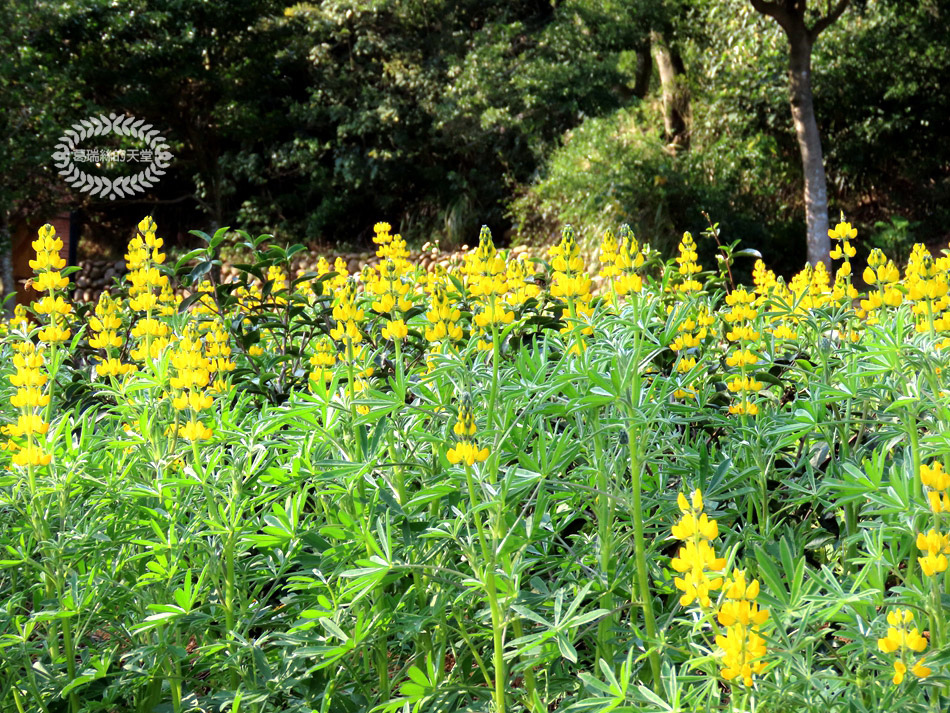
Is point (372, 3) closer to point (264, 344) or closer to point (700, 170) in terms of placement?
point (700, 170)

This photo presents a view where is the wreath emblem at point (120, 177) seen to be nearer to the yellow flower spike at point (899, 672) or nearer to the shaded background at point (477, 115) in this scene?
the shaded background at point (477, 115)

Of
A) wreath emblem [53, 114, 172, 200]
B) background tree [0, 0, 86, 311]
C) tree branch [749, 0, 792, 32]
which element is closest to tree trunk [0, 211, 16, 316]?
background tree [0, 0, 86, 311]

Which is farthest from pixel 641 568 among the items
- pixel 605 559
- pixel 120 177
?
pixel 120 177

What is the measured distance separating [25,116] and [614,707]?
11389 mm

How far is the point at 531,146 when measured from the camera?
35.9 ft

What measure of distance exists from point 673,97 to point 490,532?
1084 cm

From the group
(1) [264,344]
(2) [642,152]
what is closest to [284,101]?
(2) [642,152]

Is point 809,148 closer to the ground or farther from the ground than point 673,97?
closer to the ground

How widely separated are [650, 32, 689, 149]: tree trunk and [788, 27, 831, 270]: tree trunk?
7.47 feet

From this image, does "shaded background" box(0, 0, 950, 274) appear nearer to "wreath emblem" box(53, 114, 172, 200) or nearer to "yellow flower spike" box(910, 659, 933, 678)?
"wreath emblem" box(53, 114, 172, 200)

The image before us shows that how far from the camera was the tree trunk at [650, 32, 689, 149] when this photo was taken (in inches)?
439

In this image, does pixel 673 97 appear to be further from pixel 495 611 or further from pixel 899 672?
pixel 899 672

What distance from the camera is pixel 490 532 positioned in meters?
1.36

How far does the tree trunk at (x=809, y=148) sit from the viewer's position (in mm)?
8758
